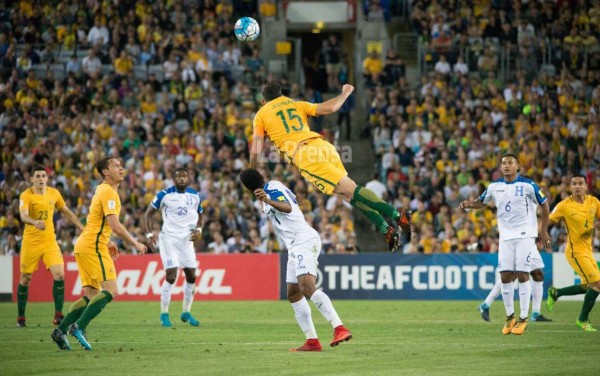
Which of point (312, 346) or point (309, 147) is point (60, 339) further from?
point (309, 147)

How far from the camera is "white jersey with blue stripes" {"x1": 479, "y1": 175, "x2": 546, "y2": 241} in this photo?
1612cm

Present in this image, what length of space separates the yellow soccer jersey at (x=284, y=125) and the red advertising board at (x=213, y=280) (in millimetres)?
12062

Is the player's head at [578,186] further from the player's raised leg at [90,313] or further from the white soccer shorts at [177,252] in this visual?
the player's raised leg at [90,313]

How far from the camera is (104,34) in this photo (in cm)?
3522

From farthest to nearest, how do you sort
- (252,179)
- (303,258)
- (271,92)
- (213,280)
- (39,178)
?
1. (213,280)
2. (39,178)
3. (271,92)
4. (303,258)
5. (252,179)

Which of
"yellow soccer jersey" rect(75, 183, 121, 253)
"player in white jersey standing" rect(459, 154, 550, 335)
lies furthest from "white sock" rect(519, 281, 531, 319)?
"yellow soccer jersey" rect(75, 183, 121, 253)

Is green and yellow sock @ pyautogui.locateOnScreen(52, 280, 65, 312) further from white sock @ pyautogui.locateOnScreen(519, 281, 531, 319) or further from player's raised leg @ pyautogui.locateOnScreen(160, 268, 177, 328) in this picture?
white sock @ pyautogui.locateOnScreen(519, 281, 531, 319)

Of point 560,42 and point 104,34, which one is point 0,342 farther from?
point 560,42

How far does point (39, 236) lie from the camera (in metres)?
18.7

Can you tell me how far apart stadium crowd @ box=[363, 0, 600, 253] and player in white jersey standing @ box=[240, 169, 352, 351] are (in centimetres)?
1369

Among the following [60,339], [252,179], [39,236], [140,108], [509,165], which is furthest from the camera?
[140,108]

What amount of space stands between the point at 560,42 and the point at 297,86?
29.3 feet

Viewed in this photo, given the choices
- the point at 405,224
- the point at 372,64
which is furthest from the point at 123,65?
the point at 405,224

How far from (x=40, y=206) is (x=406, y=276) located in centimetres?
1069
